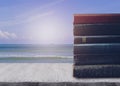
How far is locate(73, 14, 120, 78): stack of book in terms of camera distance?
519 centimetres

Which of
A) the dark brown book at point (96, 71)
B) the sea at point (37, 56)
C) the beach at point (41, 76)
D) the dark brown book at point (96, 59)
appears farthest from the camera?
the sea at point (37, 56)

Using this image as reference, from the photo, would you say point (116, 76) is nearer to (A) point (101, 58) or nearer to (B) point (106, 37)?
(A) point (101, 58)

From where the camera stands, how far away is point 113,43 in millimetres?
5336

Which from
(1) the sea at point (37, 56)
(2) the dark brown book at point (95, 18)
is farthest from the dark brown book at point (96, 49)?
(1) the sea at point (37, 56)

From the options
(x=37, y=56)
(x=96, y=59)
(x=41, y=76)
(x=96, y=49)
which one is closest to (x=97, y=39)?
(x=96, y=49)

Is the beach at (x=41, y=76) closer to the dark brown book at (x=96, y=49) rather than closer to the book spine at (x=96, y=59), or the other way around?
the book spine at (x=96, y=59)

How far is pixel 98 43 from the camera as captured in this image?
210 inches

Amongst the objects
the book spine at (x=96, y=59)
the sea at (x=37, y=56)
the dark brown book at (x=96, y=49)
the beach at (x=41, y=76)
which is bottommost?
the sea at (x=37, y=56)

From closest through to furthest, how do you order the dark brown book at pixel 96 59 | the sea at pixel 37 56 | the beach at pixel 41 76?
the beach at pixel 41 76
the dark brown book at pixel 96 59
the sea at pixel 37 56

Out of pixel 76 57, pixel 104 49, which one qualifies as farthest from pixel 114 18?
pixel 76 57

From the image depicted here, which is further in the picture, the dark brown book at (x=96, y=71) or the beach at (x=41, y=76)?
the dark brown book at (x=96, y=71)

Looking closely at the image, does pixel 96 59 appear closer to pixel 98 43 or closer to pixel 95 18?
pixel 98 43

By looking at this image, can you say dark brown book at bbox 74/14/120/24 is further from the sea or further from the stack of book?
the sea

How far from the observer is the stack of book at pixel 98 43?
5.19 meters
